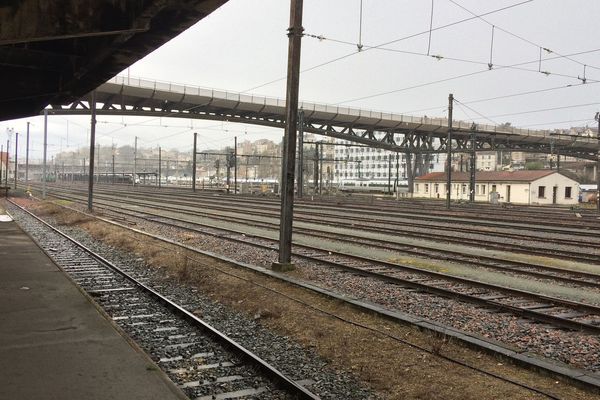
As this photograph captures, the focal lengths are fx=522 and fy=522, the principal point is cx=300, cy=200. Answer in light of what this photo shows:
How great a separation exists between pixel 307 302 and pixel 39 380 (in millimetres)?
5115

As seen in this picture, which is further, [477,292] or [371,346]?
[477,292]

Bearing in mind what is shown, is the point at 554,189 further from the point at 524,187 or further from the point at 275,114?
the point at 275,114

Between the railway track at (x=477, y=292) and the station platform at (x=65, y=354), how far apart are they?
6.19 meters

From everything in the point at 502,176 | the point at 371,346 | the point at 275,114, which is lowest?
the point at 371,346

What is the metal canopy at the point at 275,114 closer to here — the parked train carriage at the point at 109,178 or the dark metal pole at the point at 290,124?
the dark metal pole at the point at 290,124

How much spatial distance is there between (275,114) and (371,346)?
60845 millimetres

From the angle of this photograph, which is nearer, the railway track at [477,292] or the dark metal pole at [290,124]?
the railway track at [477,292]

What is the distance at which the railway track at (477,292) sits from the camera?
857cm

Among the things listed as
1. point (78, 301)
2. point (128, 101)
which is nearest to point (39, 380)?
point (78, 301)

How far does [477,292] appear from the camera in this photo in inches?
414

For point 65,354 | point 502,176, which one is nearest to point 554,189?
point 502,176

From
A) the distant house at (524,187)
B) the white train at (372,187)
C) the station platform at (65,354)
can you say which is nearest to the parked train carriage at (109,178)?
the white train at (372,187)

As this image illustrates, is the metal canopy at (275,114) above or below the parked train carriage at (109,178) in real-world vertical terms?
above

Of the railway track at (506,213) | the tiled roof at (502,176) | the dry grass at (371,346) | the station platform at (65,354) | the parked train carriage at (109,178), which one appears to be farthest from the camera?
the parked train carriage at (109,178)
